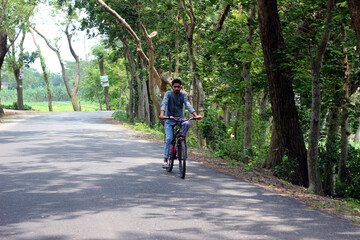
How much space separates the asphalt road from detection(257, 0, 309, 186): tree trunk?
8.29ft

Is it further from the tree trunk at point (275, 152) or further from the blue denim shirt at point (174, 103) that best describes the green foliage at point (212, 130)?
the blue denim shirt at point (174, 103)

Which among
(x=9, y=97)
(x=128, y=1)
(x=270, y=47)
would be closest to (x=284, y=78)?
(x=270, y=47)

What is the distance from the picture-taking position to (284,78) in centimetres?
1176

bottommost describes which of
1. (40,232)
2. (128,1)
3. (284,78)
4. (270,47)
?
(40,232)

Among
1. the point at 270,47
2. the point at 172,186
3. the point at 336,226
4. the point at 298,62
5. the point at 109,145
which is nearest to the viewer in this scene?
the point at 336,226

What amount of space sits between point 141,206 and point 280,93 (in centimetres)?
630

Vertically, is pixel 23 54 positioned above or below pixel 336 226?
above

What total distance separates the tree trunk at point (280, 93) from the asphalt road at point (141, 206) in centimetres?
253

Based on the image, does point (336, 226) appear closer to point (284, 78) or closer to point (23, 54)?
point (284, 78)

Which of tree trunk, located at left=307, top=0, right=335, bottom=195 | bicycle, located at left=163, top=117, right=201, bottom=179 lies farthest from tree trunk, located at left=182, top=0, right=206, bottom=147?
bicycle, located at left=163, top=117, right=201, bottom=179

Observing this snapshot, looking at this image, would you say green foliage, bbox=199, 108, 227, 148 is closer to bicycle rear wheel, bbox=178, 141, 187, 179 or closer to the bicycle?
the bicycle

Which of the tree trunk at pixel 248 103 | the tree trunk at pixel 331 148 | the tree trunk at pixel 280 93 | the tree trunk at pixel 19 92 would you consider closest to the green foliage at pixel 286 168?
the tree trunk at pixel 280 93

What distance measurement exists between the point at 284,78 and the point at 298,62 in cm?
125

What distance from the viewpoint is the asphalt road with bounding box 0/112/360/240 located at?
5.39m
